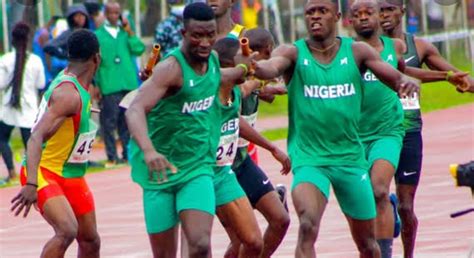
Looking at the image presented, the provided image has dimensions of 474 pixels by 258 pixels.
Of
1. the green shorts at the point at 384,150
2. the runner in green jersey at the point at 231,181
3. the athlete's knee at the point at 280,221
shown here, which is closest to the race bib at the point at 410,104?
the green shorts at the point at 384,150

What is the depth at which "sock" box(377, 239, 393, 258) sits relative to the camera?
41.8ft

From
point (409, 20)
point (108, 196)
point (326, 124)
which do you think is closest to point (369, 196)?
point (326, 124)

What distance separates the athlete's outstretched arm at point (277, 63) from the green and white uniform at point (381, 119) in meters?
1.44

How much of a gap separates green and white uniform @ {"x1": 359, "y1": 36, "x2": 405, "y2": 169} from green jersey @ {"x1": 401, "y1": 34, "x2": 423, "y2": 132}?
64 centimetres

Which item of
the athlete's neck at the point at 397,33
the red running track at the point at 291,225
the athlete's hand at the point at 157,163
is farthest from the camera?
the red running track at the point at 291,225

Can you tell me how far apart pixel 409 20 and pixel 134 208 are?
22.2 m

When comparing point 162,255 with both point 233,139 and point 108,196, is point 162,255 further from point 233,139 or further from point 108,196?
point 108,196

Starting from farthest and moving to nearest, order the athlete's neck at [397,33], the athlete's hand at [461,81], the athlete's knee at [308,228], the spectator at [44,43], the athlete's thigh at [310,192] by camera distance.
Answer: the spectator at [44,43] → the athlete's neck at [397,33] → the athlete's hand at [461,81] → the athlete's thigh at [310,192] → the athlete's knee at [308,228]

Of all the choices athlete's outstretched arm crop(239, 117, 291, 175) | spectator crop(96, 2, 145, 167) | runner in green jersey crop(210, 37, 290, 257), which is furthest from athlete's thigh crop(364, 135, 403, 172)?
spectator crop(96, 2, 145, 167)

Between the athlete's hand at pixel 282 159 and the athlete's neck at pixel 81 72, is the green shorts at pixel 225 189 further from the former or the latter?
the athlete's neck at pixel 81 72

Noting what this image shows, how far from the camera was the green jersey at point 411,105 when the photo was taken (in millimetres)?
14000

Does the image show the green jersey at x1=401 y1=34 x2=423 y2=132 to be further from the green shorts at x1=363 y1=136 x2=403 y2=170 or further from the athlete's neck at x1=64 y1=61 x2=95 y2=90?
the athlete's neck at x1=64 y1=61 x2=95 y2=90

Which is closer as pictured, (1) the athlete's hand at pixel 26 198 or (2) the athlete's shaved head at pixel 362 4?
(1) the athlete's hand at pixel 26 198

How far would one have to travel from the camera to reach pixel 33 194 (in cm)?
1130
